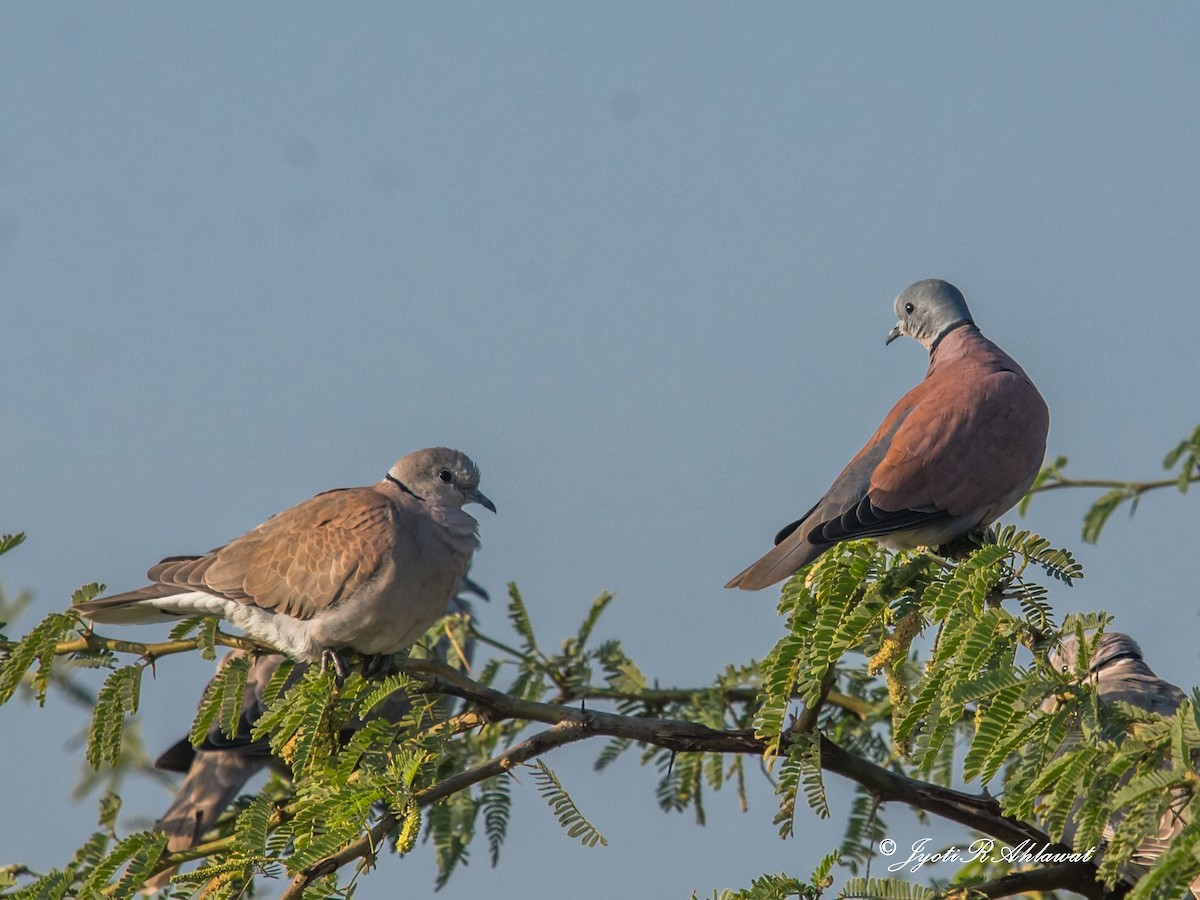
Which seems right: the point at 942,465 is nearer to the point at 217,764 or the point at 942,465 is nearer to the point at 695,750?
the point at 695,750

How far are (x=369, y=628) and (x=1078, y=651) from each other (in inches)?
102

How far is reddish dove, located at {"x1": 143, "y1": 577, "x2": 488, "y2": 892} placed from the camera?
19.6ft

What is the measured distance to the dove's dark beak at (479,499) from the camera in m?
5.87

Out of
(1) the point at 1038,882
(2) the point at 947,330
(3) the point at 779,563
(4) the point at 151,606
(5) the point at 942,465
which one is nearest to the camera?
(1) the point at 1038,882

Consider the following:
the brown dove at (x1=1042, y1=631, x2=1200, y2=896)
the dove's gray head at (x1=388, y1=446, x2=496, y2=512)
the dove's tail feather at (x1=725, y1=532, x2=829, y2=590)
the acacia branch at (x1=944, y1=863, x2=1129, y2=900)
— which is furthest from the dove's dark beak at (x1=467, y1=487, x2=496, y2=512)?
the acacia branch at (x1=944, y1=863, x2=1129, y2=900)

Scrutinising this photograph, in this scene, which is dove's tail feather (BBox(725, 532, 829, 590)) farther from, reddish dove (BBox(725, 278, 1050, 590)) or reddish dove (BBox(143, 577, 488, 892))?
reddish dove (BBox(143, 577, 488, 892))

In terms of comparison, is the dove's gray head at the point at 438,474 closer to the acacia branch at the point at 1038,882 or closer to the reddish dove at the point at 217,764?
the reddish dove at the point at 217,764

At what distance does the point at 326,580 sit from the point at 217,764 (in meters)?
1.74

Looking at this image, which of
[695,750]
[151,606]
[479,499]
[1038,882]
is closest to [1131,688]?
[1038,882]

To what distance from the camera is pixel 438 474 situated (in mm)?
5785

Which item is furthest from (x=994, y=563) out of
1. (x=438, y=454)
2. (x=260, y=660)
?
(x=260, y=660)

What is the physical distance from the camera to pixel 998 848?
394 centimetres

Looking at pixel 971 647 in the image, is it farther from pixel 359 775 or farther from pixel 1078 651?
pixel 359 775

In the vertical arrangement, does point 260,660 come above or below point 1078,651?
above
